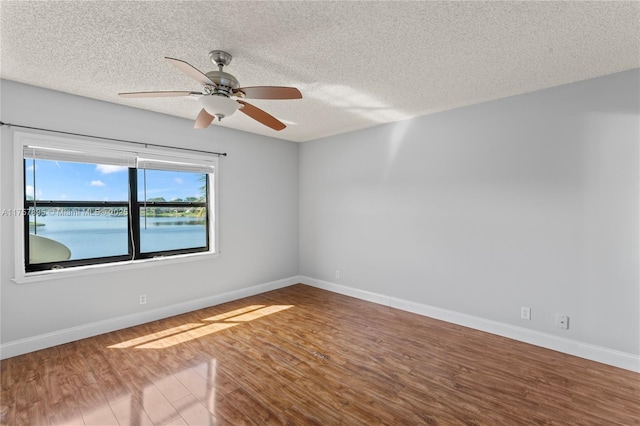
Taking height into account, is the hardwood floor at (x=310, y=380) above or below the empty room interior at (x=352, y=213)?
below

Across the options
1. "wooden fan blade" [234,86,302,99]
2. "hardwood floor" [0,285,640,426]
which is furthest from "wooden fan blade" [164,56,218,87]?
"hardwood floor" [0,285,640,426]

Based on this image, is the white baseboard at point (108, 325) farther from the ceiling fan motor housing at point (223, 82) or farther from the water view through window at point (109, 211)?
the ceiling fan motor housing at point (223, 82)

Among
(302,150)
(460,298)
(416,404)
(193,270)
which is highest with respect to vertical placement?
(302,150)

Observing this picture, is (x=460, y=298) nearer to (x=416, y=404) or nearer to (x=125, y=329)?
(x=416, y=404)

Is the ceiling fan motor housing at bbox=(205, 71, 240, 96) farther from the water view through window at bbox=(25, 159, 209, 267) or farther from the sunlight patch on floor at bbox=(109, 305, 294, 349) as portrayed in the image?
the sunlight patch on floor at bbox=(109, 305, 294, 349)

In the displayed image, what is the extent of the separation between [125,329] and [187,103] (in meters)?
2.63

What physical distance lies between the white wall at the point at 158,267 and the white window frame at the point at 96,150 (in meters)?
0.06

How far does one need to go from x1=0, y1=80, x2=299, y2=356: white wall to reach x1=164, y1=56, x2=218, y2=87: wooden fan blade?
78.4 inches

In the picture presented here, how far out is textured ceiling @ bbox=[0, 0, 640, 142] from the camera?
1745 mm

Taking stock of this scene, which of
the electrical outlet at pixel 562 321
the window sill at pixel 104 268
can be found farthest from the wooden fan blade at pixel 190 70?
the electrical outlet at pixel 562 321

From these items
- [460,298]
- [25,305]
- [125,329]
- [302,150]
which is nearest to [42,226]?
[25,305]

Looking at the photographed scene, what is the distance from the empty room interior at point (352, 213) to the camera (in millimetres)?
1978

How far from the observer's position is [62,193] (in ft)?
10.1

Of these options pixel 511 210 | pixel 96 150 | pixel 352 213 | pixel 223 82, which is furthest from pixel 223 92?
pixel 511 210
